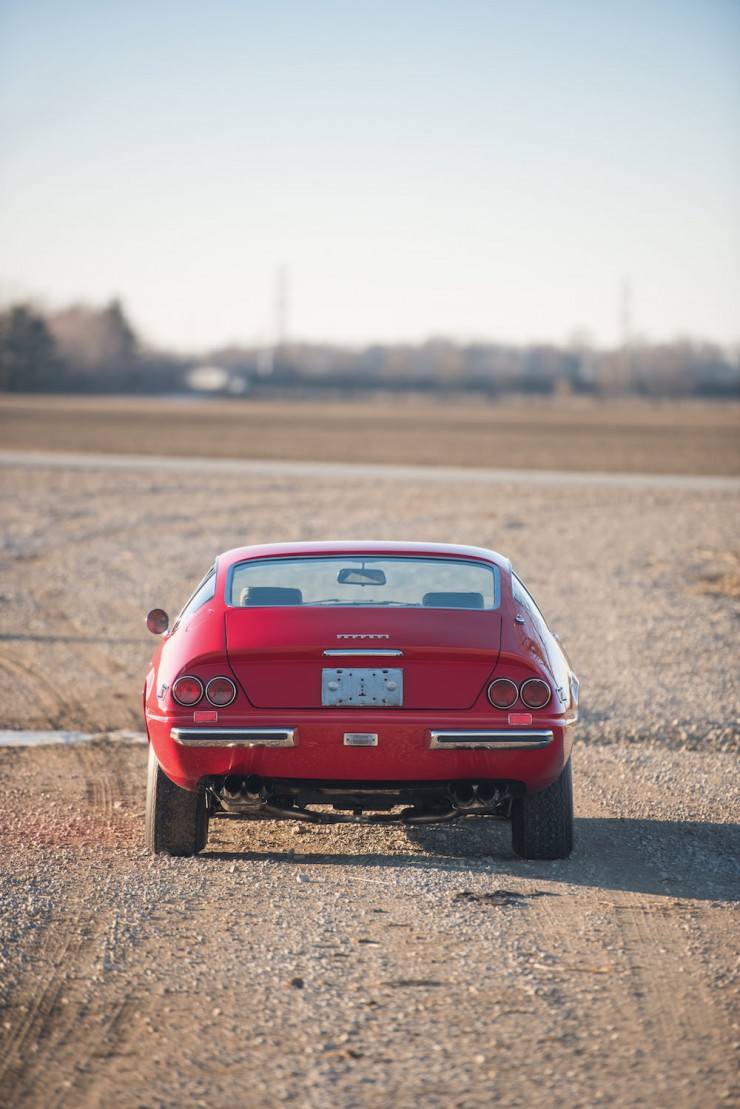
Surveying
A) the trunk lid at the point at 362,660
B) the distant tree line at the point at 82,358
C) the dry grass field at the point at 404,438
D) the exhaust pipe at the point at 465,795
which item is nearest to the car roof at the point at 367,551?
the trunk lid at the point at 362,660

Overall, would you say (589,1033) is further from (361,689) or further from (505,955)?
(361,689)

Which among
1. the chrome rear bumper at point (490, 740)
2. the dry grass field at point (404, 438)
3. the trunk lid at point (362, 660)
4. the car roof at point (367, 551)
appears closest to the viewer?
the chrome rear bumper at point (490, 740)

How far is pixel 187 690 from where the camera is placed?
229 inches

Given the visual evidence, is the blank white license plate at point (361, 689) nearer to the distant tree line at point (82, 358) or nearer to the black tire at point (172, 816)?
the black tire at point (172, 816)

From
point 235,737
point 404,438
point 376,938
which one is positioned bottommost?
point 404,438

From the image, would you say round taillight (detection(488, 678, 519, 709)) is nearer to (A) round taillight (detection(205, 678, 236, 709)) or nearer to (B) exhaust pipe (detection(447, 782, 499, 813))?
(B) exhaust pipe (detection(447, 782, 499, 813))

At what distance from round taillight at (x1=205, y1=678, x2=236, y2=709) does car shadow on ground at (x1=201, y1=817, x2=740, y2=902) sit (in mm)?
827

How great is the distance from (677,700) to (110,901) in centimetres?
570

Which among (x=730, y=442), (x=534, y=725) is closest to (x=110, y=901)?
(x=534, y=725)

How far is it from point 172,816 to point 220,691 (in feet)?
2.24

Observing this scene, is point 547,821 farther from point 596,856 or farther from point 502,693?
point 502,693

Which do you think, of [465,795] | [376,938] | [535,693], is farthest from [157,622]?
[376,938]

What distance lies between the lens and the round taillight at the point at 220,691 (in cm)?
576

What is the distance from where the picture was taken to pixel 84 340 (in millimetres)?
180125
